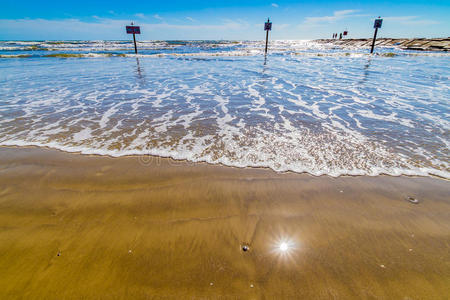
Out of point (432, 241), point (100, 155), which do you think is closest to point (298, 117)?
point (432, 241)

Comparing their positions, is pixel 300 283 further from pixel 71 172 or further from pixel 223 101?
pixel 223 101

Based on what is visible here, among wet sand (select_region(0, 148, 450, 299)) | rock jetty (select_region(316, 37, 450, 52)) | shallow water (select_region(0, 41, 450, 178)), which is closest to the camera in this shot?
wet sand (select_region(0, 148, 450, 299))

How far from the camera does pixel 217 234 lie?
2352 mm

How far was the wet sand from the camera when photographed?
1.83 metres

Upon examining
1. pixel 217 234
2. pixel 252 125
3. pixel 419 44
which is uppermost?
pixel 419 44

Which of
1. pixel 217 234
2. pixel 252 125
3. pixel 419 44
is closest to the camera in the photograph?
pixel 217 234

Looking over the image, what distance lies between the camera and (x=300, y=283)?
6.11 ft

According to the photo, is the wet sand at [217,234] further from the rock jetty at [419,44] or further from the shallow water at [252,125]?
the rock jetty at [419,44]

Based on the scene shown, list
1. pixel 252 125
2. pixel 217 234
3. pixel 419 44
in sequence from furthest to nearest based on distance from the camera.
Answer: pixel 419 44 < pixel 252 125 < pixel 217 234

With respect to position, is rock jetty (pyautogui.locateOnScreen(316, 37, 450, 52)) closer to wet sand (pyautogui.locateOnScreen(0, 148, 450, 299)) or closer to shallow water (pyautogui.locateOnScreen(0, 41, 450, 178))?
shallow water (pyautogui.locateOnScreen(0, 41, 450, 178))

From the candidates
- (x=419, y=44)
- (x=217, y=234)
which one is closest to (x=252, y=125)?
(x=217, y=234)

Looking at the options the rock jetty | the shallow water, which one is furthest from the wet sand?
the rock jetty

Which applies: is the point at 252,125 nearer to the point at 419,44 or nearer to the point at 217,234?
the point at 217,234

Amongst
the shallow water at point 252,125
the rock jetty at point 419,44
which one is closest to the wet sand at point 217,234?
the shallow water at point 252,125
